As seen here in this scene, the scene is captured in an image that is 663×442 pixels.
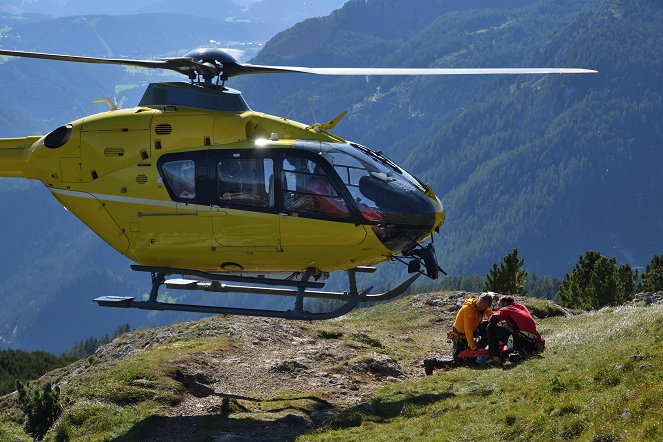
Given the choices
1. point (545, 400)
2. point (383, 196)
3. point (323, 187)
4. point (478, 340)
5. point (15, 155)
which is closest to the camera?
point (545, 400)

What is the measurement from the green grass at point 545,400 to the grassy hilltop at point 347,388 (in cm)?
3

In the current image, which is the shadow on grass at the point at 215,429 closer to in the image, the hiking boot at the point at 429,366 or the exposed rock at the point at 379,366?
the hiking boot at the point at 429,366

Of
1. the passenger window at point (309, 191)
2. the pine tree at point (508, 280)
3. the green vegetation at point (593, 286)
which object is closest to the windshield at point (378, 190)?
the passenger window at point (309, 191)

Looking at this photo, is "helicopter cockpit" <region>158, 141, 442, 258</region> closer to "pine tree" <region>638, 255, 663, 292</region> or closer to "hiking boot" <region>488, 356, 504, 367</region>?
"hiking boot" <region>488, 356, 504, 367</region>

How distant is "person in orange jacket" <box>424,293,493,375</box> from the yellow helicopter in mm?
1169

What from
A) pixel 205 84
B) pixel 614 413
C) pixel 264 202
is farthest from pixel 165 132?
pixel 614 413

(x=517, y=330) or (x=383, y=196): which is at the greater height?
(x=383, y=196)

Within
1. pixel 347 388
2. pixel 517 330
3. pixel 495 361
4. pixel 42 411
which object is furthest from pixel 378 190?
pixel 42 411

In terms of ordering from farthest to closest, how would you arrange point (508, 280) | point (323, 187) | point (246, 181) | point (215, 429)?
point (508, 280)
point (246, 181)
point (323, 187)
point (215, 429)

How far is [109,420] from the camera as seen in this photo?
18.2m

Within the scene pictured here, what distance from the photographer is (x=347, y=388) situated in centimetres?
2009

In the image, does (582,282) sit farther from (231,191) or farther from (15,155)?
(15,155)

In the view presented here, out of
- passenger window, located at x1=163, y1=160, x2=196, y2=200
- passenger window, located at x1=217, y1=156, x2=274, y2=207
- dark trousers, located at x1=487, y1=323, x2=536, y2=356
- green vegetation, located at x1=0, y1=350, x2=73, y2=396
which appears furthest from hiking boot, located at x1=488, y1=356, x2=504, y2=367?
green vegetation, located at x1=0, y1=350, x2=73, y2=396

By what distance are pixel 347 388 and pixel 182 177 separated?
5737 millimetres
